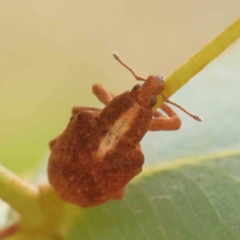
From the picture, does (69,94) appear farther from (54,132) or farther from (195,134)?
(195,134)

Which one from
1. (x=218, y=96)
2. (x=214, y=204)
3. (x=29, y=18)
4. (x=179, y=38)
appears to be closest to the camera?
(x=214, y=204)

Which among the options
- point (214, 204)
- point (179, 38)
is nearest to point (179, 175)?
point (214, 204)

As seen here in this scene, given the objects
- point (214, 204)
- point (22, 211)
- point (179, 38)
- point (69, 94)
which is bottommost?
point (179, 38)

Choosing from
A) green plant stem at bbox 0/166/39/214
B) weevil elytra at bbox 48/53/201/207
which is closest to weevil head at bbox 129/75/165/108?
weevil elytra at bbox 48/53/201/207

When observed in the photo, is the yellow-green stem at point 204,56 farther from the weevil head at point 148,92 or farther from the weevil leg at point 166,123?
the weevil leg at point 166,123

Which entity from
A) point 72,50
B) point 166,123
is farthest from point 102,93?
point 72,50

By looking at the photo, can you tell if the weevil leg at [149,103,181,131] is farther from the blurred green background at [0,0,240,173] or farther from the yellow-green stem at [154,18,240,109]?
the yellow-green stem at [154,18,240,109]
